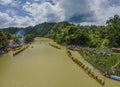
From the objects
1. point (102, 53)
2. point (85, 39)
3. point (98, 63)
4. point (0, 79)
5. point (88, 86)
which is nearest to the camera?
point (88, 86)

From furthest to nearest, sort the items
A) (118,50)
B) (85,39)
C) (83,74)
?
(85,39), (118,50), (83,74)

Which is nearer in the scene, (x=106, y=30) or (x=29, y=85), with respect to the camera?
(x=29, y=85)

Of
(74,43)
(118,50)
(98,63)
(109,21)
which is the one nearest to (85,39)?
(74,43)

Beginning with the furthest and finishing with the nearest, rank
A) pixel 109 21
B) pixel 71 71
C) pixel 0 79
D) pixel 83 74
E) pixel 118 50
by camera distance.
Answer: pixel 109 21 < pixel 118 50 < pixel 71 71 < pixel 83 74 < pixel 0 79

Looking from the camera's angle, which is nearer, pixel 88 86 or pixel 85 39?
pixel 88 86

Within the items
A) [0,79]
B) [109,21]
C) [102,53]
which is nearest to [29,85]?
[0,79]

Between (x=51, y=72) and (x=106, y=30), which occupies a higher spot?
(x=106, y=30)

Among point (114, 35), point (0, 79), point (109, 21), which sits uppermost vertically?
point (109, 21)

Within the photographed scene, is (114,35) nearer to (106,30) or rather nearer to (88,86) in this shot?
(106,30)

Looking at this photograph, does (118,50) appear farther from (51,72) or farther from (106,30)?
(51,72)
